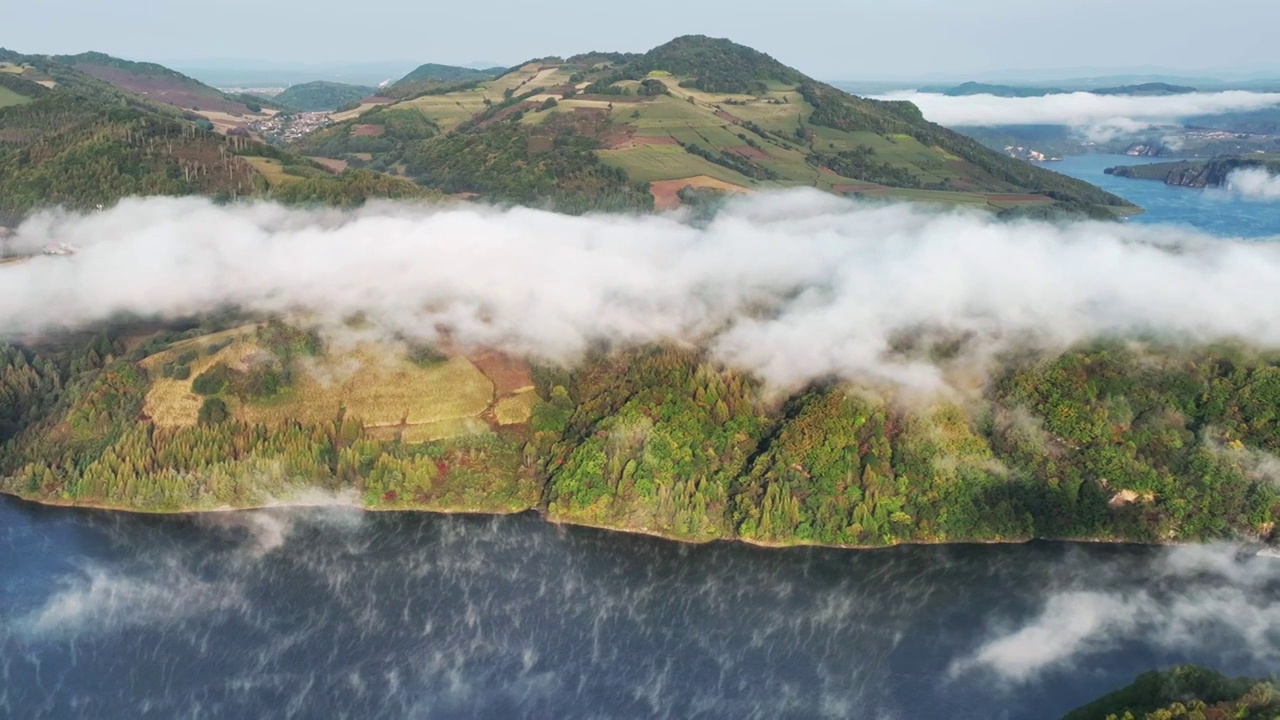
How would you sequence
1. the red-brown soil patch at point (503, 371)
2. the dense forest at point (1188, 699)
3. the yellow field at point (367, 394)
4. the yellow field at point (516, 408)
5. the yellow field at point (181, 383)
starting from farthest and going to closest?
the red-brown soil patch at point (503, 371) → the yellow field at point (516, 408) → the yellow field at point (367, 394) → the yellow field at point (181, 383) → the dense forest at point (1188, 699)

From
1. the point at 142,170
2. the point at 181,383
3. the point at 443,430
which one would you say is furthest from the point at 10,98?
the point at 443,430

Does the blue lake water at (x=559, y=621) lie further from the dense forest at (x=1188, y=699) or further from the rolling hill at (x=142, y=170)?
the rolling hill at (x=142, y=170)

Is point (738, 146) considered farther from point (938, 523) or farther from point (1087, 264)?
point (938, 523)

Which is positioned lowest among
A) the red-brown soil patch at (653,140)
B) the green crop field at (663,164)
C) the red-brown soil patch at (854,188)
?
the red-brown soil patch at (854,188)

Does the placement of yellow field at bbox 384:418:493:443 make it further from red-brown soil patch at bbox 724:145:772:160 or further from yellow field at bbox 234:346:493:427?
red-brown soil patch at bbox 724:145:772:160

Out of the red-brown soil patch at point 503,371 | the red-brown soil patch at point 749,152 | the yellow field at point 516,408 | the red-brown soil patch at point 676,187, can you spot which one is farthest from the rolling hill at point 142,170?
the red-brown soil patch at point 749,152

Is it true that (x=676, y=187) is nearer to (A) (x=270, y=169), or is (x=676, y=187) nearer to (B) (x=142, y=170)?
(A) (x=270, y=169)

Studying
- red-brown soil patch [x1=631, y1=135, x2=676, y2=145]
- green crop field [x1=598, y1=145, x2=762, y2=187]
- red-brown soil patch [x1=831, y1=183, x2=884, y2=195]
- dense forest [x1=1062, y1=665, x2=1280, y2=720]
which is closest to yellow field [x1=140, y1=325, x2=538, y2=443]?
dense forest [x1=1062, y1=665, x2=1280, y2=720]
